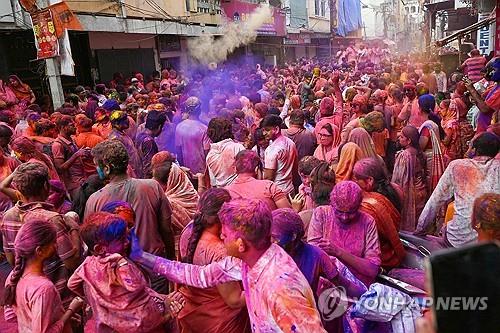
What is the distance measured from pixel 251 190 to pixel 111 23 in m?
11.1

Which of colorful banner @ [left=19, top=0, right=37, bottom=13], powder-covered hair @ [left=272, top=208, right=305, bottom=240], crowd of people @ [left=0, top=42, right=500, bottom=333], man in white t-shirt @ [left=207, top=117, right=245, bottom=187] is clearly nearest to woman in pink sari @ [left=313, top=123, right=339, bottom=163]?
crowd of people @ [left=0, top=42, right=500, bottom=333]

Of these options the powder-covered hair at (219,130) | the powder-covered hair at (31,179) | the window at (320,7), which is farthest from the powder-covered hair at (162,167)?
the window at (320,7)

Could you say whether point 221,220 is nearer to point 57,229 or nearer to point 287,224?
point 287,224

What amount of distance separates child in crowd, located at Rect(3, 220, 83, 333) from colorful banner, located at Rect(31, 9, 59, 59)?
23.3 ft

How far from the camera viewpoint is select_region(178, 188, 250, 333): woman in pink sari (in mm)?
2781

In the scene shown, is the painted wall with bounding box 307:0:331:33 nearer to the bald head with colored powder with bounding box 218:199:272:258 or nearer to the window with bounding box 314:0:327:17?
the window with bounding box 314:0:327:17

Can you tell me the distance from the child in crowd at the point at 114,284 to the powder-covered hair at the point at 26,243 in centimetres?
31

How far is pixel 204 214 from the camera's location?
113 inches

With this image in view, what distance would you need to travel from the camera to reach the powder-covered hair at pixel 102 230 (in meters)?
2.51

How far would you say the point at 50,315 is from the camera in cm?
260

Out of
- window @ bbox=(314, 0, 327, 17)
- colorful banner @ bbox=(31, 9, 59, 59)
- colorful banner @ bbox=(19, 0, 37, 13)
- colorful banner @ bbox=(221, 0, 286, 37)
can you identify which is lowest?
colorful banner @ bbox=(31, 9, 59, 59)

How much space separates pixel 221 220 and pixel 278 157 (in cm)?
262

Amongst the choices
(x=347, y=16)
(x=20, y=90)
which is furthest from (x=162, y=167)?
(x=347, y=16)

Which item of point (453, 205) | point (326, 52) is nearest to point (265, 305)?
point (453, 205)
